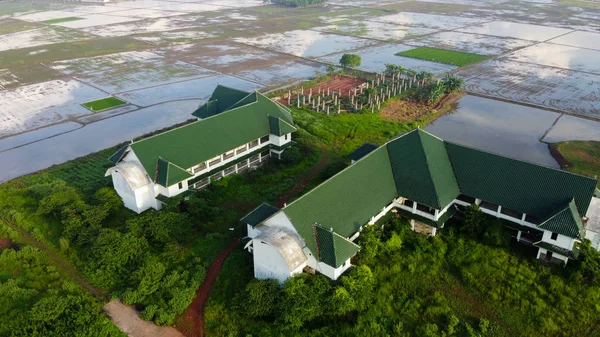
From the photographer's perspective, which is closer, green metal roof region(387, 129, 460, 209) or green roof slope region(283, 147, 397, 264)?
green roof slope region(283, 147, 397, 264)

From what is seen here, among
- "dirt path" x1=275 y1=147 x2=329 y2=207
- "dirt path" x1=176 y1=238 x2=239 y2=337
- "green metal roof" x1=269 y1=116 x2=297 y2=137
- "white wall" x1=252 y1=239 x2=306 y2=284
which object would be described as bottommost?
"dirt path" x1=275 y1=147 x2=329 y2=207

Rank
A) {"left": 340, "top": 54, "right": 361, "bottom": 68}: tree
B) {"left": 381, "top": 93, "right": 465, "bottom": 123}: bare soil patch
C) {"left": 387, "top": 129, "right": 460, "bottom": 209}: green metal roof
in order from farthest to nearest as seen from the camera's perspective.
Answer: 1. {"left": 340, "top": 54, "right": 361, "bottom": 68}: tree
2. {"left": 381, "top": 93, "right": 465, "bottom": 123}: bare soil patch
3. {"left": 387, "top": 129, "right": 460, "bottom": 209}: green metal roof

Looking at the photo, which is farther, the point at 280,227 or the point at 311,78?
the point at 311,78

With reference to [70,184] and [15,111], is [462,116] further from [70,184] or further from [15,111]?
[15,111]

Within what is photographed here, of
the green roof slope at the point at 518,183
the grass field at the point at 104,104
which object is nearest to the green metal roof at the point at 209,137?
the green roof slope at the point at 518,183

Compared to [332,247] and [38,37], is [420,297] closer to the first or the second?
[332,247]

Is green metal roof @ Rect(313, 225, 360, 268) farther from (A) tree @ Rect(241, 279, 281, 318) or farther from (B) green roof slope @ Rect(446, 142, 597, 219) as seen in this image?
(B) green roof slope @ Rect(446, 142, 597, 219)

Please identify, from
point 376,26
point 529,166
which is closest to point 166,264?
point 529,166

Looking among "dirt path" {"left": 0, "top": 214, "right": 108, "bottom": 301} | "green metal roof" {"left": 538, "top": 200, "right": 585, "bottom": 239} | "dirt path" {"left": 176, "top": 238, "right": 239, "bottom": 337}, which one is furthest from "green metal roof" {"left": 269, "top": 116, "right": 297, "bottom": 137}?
"green metal roof" {"left": 538, "top": 200, "right": 585, "bottom": 239}
